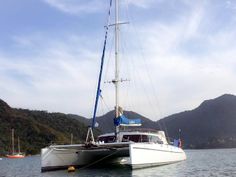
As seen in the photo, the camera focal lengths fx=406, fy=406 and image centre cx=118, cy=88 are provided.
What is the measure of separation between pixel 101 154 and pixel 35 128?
4421 inches

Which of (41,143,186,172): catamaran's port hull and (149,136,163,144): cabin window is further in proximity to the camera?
(149,136,163,144): cabin window

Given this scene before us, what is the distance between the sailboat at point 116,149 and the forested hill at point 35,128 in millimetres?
90533

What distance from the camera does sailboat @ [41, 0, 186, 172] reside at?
23.0 metres

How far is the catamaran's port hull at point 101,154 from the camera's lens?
73.5 feet

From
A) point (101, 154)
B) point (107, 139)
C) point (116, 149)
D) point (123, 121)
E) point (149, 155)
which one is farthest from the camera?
point (101, 154)

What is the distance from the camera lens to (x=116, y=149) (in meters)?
24.9

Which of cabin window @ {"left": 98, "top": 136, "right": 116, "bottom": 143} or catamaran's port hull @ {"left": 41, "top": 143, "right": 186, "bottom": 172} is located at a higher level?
cabin window @ {"left": 98, "top": 136, "right": 116, "bottom": 143}

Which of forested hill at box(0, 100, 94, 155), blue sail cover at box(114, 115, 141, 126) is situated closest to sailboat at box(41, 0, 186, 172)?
blue sail cover at box(114, 115, 141, 126)

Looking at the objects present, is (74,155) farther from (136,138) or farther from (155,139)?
(155,139)

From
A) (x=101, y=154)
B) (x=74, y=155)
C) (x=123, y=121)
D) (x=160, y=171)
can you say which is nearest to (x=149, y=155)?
(x=160, y=171)

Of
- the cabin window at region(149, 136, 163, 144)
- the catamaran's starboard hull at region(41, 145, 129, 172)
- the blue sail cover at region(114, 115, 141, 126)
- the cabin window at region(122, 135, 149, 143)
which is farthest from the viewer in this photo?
the cabin window at region(149, 136, 163, 144)

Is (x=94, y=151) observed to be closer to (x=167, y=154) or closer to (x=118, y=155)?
(x=118, y=155)

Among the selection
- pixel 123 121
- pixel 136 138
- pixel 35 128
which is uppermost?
pixel 123 121

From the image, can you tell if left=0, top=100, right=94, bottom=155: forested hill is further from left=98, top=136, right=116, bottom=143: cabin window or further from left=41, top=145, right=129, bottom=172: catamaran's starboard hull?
left=98, top=136, right=116, bottom=143: cabin window
